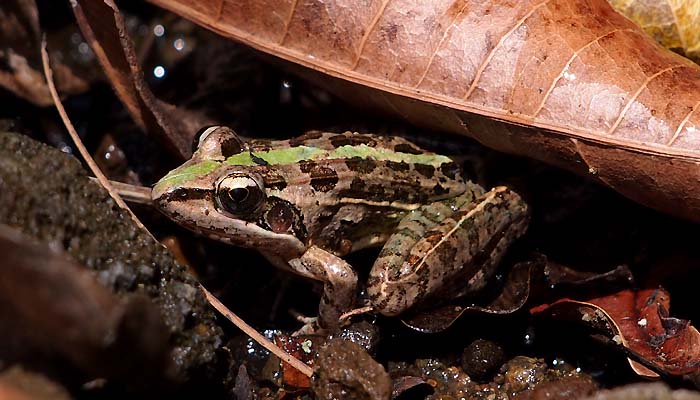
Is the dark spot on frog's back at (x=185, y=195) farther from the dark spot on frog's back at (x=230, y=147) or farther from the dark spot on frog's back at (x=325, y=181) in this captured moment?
the dark spot on frog's back at (x=325, y=181)

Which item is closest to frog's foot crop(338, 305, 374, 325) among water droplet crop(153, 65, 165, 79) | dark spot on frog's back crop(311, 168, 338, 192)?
dark spot on frog's back crop(311, 168, 338, 192)

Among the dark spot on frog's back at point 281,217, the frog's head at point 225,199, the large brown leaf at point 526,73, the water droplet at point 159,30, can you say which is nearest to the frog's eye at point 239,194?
the frog's head at point 225,199

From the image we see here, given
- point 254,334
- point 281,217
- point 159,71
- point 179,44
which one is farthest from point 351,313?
point 179,44

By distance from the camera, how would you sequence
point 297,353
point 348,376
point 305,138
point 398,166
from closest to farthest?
point 348,376
point 297,353
point 398,166
point 305,138

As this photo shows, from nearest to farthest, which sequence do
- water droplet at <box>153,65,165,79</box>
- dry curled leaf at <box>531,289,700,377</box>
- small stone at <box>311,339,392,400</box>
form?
1. small stone at <box>311,339,392,400</box>
2. dry curled leaf at <box>531,289,700,377</box>
3. water droplet at <box>153,65,165,79</box>

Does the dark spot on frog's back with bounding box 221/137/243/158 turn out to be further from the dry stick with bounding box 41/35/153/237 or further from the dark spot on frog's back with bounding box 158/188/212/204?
the dry stick with bounding box 41/35/153/237

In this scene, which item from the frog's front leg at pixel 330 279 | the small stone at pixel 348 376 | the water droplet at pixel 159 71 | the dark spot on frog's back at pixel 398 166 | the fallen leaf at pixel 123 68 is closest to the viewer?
the small stone at pixel 348 376

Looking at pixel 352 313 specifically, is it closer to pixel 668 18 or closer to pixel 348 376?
pixel 348 376
